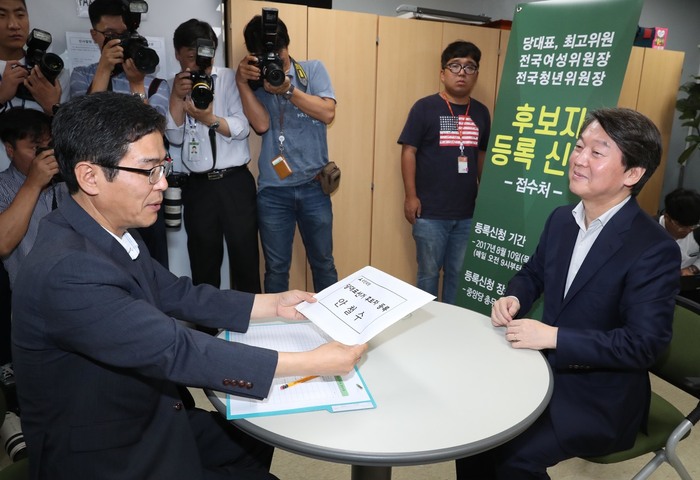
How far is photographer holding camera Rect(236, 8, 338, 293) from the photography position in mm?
2824

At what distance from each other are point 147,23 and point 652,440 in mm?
3384

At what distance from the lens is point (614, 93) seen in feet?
8.04

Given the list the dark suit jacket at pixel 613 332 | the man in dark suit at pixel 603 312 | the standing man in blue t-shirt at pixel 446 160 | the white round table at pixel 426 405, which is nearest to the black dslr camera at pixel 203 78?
the standing man in blue t-shirt at pixel 446 160

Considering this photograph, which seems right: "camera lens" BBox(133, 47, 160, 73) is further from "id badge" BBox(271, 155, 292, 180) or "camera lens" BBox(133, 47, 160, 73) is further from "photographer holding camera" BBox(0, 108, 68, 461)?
"id badge" BBox(271, 155, 292, 180)

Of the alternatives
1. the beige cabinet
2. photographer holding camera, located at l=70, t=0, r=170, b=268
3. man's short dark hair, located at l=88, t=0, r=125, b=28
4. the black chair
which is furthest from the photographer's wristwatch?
the black chair

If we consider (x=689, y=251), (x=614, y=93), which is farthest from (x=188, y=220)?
(x=689, y=251)

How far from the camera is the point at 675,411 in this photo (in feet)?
5.51

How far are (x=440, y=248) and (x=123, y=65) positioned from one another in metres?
2.11

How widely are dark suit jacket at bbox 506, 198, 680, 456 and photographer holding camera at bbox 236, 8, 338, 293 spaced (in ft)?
5.86

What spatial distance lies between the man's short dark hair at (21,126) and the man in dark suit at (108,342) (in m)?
1.32

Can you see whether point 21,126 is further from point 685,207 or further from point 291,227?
point 685,207

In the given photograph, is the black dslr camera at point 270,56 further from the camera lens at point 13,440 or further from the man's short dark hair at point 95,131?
the camera lens at point 13,440

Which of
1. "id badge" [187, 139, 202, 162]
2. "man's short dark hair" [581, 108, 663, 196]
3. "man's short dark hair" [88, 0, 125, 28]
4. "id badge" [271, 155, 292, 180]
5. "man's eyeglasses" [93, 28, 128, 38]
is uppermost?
"man's short dark hair" [88, 0, 125, 28]

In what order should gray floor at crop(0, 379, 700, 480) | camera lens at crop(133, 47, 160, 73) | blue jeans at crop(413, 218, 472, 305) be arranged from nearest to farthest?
gray floor at crop(0, 379, 700, 480) < camera lens at crop(133, 47, 160, 73) < blue jeans at crop(413, 218, 472, 305)
